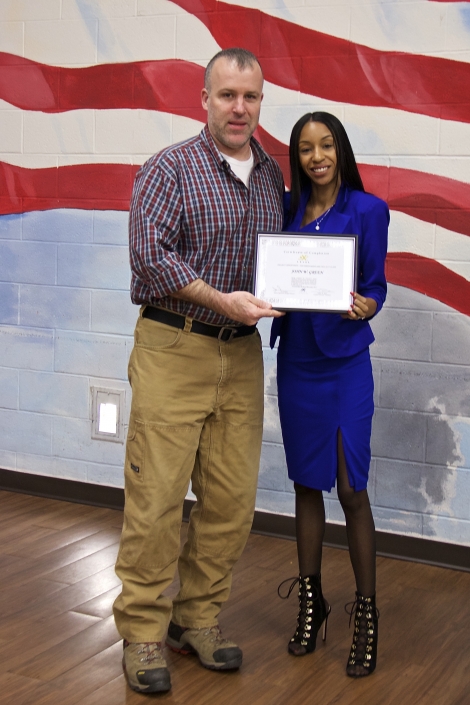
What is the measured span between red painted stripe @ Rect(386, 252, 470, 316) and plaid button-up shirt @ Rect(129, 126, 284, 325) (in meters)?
0.98

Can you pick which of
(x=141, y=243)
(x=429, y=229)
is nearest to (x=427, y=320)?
(x=429, y=229)

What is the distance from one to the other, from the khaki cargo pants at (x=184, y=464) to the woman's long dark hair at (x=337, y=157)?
1.49 feet

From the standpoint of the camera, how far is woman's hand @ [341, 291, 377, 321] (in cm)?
239

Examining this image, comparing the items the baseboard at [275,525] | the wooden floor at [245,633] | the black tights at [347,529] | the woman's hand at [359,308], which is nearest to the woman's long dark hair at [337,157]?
the woman's hand at [359,308]

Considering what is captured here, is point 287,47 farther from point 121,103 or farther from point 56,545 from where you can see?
point 56,545

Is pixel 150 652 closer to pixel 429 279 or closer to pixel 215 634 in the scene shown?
pixel 215 634

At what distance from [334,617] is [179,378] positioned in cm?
102

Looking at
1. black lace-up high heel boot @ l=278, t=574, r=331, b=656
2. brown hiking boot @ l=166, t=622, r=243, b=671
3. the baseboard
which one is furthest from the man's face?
the baseboard

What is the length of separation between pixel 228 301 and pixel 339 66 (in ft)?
4.79

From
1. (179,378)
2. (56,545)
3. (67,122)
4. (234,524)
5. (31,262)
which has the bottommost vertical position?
(56,545)

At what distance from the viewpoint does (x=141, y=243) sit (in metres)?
2.32

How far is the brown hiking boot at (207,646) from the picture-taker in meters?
2.53

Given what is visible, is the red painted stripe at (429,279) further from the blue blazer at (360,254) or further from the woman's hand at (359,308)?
the woman's hand at (359,308)

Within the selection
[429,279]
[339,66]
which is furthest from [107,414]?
[339,66]
